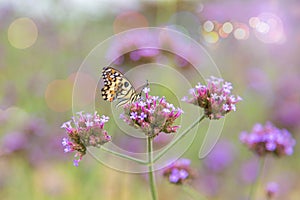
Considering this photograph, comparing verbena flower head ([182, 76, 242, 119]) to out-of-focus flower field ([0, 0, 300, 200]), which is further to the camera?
out-of-focus flower field ([0, 0, 300, 200])

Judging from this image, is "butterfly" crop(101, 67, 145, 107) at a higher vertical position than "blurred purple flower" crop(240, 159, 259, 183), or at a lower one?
lower

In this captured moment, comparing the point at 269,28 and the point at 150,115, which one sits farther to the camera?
the point at 269,28

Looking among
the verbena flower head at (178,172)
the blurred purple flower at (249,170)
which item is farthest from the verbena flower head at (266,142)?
the blurred purple flower at (249,170)

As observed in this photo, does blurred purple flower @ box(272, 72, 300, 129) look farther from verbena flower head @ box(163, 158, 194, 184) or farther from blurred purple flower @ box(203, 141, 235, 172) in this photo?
verbena flower head @ box(163, 158, 194, 184)

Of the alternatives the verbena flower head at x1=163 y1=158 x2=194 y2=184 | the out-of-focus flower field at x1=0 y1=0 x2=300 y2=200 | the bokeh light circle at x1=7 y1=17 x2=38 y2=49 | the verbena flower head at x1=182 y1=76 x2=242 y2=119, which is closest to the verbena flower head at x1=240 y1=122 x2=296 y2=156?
the out-of-focus flower field at x1=0 y1=0 x2=300 y2=200

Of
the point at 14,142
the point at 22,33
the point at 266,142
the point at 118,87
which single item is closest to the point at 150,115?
the point at 118,87

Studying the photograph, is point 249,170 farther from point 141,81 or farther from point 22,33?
point 22,33

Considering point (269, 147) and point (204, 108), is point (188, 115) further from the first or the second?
point (204, 108)
